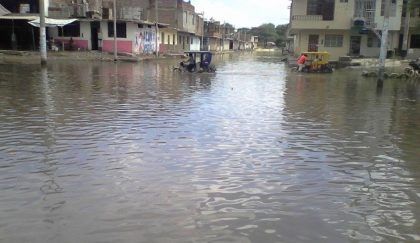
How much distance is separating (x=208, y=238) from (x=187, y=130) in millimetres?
6250

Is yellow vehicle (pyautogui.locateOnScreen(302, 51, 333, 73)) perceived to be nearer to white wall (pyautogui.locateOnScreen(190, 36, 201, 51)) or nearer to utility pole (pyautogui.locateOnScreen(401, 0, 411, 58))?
utility pole (pyautogui.locateOnScreen(401, 0, 411, 58))

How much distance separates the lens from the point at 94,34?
48.8 m

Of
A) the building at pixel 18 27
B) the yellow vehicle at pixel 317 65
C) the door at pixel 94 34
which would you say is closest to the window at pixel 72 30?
the door at pixel 94 34

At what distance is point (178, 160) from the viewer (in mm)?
8648

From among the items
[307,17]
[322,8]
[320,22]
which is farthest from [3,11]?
[322,8]

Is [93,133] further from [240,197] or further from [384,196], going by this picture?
[384,196]

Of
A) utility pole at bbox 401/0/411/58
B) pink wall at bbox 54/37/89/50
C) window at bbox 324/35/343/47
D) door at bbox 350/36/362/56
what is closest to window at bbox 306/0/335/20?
window at bbox 324/35/343/47

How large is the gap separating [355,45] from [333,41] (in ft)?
7.14

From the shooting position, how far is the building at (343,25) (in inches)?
1806

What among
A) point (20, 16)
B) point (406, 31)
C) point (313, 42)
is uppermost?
point (20, 16)

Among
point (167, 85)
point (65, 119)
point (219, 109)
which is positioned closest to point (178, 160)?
point (65, 119)

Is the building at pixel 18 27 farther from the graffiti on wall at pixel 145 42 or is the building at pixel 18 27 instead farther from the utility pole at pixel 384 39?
the utility pole at pixel 384 39

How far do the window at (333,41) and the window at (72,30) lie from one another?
24.5 m

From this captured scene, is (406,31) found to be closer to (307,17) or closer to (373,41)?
(373,41)
